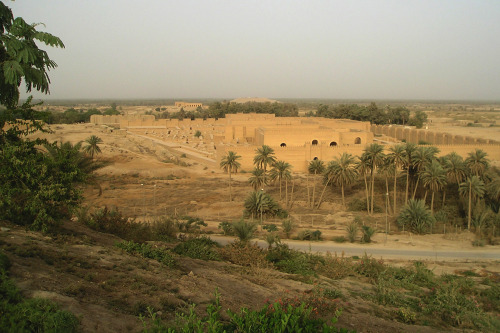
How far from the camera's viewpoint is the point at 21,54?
17.7 ft

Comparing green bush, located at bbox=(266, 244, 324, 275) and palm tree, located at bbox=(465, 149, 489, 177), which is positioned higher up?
palm tree, located at bbox=(465, 149, 489, 177)

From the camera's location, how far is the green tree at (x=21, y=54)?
5422mm

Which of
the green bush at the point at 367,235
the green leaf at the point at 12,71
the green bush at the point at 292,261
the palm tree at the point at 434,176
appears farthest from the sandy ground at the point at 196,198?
the green leaf at the point at 12,71

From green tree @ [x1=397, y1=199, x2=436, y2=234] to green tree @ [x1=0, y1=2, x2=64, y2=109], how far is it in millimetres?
16453

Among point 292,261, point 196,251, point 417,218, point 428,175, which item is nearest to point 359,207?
point 428,175

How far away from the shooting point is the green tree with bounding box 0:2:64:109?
542 cm

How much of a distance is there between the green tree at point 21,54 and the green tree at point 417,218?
16.5 m

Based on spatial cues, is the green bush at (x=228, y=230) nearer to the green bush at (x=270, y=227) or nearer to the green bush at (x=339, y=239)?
the green bush at (x=270, y=227)

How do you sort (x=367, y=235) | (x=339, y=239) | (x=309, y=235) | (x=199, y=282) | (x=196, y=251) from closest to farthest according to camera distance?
(x=199, y=282) → (x=196, y=251) → (x=367, y=235) → (x=339, y=239) → (x=309, y=235)

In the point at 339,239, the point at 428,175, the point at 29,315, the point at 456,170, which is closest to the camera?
the point at 29,315

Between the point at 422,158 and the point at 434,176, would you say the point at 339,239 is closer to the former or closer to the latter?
the point at 434,176

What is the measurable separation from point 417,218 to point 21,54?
1706 centimetres

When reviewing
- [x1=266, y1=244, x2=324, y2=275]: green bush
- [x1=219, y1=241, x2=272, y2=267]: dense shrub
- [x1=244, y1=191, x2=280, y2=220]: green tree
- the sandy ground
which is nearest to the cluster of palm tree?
the sandy ground

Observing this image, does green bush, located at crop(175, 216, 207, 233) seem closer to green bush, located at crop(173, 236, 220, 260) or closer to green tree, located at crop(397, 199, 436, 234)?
green bush, located at crop(173, 236, 220, 260)
